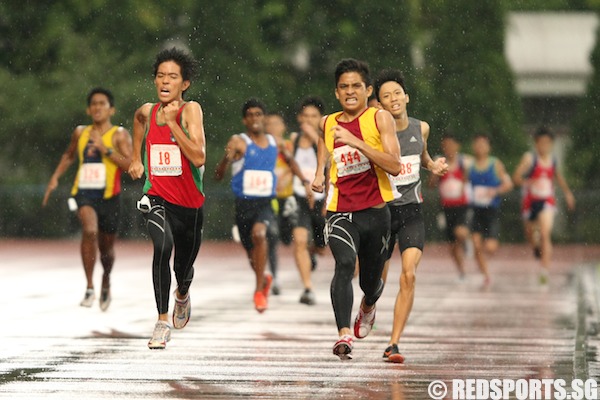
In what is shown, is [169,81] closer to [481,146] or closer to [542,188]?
[542,188]

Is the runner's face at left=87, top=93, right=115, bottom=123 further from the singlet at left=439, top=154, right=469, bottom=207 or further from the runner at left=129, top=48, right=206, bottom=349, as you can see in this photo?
the singlet at left=439, top=154, right=469, bottom=207

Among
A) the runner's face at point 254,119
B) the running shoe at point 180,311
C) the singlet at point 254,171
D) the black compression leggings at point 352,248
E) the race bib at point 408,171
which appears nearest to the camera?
the black compression leggings at point 352,248

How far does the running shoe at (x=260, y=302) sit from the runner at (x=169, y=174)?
4.06 metres

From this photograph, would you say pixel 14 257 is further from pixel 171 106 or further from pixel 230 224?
pixel 171 106

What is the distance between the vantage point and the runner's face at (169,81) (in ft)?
35.9

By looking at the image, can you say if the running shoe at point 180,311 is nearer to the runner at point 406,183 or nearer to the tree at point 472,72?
the runner at point 406,183

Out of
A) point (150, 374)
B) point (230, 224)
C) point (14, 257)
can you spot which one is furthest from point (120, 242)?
point (150, 374)

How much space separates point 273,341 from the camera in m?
12.5

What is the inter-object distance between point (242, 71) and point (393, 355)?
935 inches

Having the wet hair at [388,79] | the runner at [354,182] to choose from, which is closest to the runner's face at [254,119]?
the wet hair at [388,79]

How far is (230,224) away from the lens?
32.2 m

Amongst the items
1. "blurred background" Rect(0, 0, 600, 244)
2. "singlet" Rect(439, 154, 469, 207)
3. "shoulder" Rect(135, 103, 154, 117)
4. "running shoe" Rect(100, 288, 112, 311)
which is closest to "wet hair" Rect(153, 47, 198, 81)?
"shoulder" Rect(135, 103, 154, 117)

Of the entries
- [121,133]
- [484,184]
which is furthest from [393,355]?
[484,184]

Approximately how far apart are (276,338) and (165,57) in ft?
9.39
